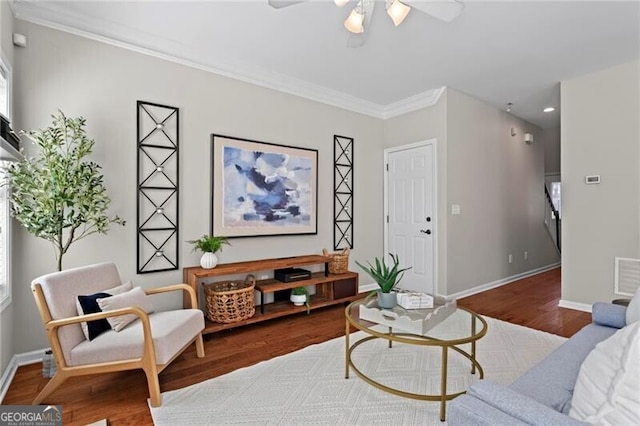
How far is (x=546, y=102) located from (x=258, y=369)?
5.05 m

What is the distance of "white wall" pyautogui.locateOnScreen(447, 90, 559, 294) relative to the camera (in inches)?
162

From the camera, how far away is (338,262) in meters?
3.83

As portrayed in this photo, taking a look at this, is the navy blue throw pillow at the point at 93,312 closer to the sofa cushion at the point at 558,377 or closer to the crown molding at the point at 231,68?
the crown molding at the point at 231,68

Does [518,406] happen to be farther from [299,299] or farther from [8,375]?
[8,375]

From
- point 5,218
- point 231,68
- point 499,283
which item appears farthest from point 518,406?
point 499,283

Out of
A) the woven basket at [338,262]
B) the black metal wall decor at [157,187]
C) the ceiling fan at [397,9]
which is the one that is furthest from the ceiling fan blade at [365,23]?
the woven basket at [338,262]

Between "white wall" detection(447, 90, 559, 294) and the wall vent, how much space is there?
1400 mm

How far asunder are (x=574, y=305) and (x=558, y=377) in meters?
3.06

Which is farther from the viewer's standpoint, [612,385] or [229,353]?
[229,353]

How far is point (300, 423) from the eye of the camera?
173 cm

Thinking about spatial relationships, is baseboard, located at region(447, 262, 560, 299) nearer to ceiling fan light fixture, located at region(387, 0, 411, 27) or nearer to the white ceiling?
the white ceiling

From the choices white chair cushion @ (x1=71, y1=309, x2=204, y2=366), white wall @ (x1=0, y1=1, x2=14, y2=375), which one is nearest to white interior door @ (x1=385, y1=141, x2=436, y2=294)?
white chair cushion @ (x1=71, y1=309, x2=204, y2=366)

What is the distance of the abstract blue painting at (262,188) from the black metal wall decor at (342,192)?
1.23 feet

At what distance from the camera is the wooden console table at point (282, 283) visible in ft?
9.62
